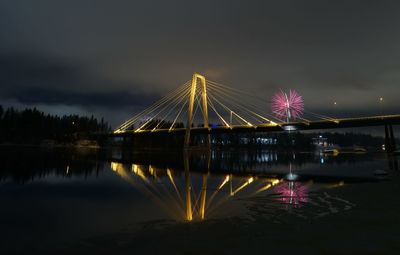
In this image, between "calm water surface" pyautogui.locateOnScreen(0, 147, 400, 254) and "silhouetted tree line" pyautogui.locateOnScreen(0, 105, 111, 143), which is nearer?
"calm water surface" pyautogui.locateOnScreen(0, 147, 400, 254)

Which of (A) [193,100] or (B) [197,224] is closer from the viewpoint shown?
(B) [197,224]

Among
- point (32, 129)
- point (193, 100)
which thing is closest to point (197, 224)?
point (193, 100)

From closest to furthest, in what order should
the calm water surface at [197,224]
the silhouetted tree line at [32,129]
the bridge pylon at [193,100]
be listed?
the calm water surface at [197,224]
the bridge pylon at [193,100]
the silhouetted tree line at [32,129]

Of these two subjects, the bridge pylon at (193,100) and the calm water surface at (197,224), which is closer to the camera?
the calm water surface at (197,224)

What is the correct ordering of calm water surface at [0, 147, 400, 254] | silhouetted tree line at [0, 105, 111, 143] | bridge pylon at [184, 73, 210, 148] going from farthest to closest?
silhouetted tree line at [0, 105, 111, 143]
bridge pylon at [184, 73, 210, 148]
calm water surface at [0, 147, 400, 254]

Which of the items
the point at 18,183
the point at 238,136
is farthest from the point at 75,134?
the point at 18,183

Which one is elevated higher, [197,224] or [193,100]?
[193,100]

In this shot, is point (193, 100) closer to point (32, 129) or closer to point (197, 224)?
point (197, 224)

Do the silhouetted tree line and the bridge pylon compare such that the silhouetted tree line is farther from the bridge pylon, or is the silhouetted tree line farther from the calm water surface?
the calm water surface

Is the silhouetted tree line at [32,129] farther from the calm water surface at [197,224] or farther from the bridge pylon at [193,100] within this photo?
the calm water surface at [197,224]

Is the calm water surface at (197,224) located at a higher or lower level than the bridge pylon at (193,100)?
lower

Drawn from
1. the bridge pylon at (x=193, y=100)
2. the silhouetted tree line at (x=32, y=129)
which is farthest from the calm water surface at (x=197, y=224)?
the silhouetted tree line at (x=32, y=129)

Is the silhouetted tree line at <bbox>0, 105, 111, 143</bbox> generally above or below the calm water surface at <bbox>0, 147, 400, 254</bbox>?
above

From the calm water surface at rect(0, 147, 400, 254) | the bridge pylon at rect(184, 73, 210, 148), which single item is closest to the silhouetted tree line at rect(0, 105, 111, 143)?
the bridge pylon at rect(184, 73, 210, 148)
